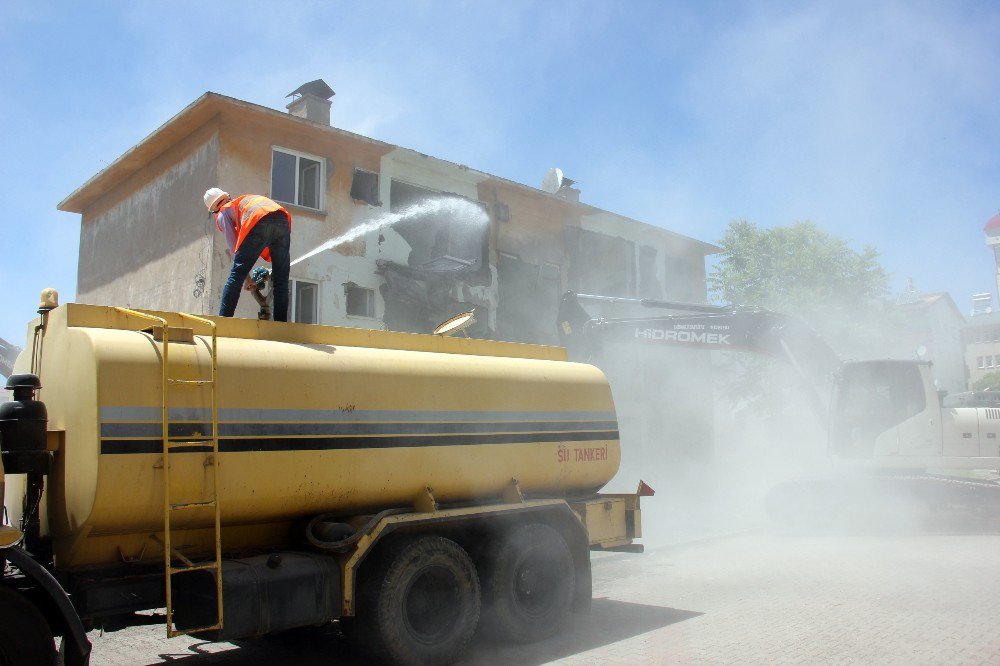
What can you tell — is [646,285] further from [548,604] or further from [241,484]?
[241,484]

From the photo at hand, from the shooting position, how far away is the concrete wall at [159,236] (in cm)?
1456

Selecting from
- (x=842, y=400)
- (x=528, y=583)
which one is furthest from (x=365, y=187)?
(x=528, y=583)

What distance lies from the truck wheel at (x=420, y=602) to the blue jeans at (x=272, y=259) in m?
2.23

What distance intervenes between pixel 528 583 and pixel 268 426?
283 cm

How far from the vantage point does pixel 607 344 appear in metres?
14.3

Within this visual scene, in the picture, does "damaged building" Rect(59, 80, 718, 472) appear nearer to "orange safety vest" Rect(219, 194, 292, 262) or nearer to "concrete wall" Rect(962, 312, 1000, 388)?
→ "orange safety vest" Rect(219, 194, 292, 262)

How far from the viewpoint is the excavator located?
13.8 metres

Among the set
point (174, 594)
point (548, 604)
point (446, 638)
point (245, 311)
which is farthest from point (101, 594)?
point (245, 311)

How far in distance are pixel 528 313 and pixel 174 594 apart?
1480cm

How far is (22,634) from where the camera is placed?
4.39 metres

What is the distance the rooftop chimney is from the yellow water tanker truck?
10.8 metres

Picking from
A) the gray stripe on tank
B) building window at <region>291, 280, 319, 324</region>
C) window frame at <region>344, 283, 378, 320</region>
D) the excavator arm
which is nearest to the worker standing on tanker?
the gray stripe on tank

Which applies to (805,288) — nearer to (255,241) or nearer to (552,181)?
(552,181)

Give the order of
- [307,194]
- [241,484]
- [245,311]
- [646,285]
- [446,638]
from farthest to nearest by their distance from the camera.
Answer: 1. [646,285]
2. [307,194]
3. [245,311]
4. [446,638]
5. [241,484]
